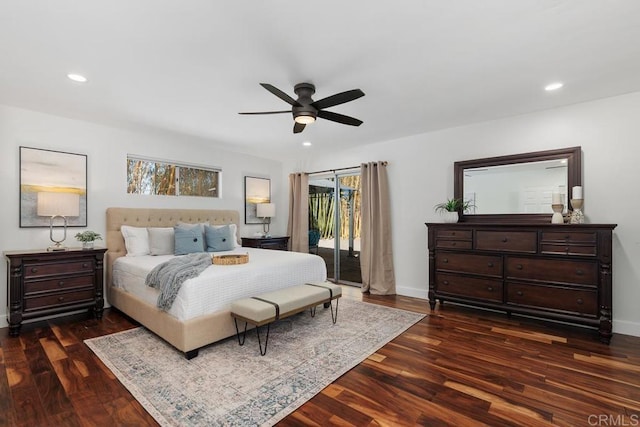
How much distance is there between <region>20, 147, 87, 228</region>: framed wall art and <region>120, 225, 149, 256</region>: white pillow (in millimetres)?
491

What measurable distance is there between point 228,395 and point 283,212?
479cm

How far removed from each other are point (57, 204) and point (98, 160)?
94cm

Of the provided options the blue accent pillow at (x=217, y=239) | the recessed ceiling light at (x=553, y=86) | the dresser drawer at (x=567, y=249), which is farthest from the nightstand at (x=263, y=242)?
the recessed ceiling light at (x=553, y=86)

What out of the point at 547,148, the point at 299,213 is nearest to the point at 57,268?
the point at 299,213

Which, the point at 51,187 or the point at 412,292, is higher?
the point at 51,187

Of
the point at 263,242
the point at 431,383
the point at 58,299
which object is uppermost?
the point at 263,242

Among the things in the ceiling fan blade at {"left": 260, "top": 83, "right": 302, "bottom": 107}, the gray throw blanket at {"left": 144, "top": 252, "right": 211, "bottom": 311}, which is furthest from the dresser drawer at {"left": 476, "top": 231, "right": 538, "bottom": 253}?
the gray throw blanket at {"left": 144, "top": 252, "right": 211, "bottom": 311}

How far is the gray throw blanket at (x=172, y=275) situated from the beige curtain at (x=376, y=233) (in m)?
2.81

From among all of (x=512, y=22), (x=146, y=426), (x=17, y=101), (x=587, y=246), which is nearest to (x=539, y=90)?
(x=512, y=22)

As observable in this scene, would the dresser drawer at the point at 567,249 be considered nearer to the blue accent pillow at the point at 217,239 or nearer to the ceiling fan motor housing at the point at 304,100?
the ceiling fan motor housing at the point at 304,100

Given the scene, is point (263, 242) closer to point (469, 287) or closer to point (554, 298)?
point (469, 287)

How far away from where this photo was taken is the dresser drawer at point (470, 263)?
3.61 m

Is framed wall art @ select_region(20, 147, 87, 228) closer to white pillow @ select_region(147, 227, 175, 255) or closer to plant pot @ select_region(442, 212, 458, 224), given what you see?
white pillow @ select_region(147, 227, 175, 255)

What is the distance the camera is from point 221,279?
2.89m
